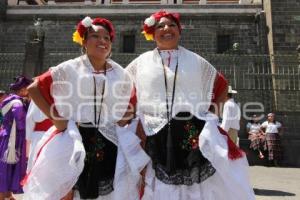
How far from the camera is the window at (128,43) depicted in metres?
23.0

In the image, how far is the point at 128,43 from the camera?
23.2 metres

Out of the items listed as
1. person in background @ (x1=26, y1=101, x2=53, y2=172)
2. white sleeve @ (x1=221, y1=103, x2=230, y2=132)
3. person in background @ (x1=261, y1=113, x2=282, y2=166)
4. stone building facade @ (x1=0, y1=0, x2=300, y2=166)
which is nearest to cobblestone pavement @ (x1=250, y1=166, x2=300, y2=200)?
white sleeve @ (x1=221, y1=103, x2=230, y2=132)

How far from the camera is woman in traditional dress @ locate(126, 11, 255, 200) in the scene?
3.10 metres

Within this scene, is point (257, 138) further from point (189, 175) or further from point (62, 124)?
point (62, 124)

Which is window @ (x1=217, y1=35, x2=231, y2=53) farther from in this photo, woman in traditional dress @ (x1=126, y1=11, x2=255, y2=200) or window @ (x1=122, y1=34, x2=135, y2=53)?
woman in traditional dress @ (x1=126, y1=11, x2=255, y2=200)

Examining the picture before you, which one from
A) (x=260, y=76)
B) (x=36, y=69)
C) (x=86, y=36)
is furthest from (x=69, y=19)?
(x=86, y=36)

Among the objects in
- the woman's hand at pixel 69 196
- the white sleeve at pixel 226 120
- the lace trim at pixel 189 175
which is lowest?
the woman's hand at pixel 69 196

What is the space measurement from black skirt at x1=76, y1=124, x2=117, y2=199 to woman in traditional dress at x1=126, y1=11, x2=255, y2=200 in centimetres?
29

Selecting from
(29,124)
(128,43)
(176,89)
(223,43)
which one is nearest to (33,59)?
(128,43)

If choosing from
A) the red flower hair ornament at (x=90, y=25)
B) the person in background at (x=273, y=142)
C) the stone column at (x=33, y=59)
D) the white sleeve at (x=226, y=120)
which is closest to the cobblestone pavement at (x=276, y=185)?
the white sleeve at (x=226, y=120)

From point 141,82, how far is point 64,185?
105 cm

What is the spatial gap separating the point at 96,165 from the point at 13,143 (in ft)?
10.5

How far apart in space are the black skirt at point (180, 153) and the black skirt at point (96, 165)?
31 centimetres

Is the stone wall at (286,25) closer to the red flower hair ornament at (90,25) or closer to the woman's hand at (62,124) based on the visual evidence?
the red flower hair ornament at (90,25)
